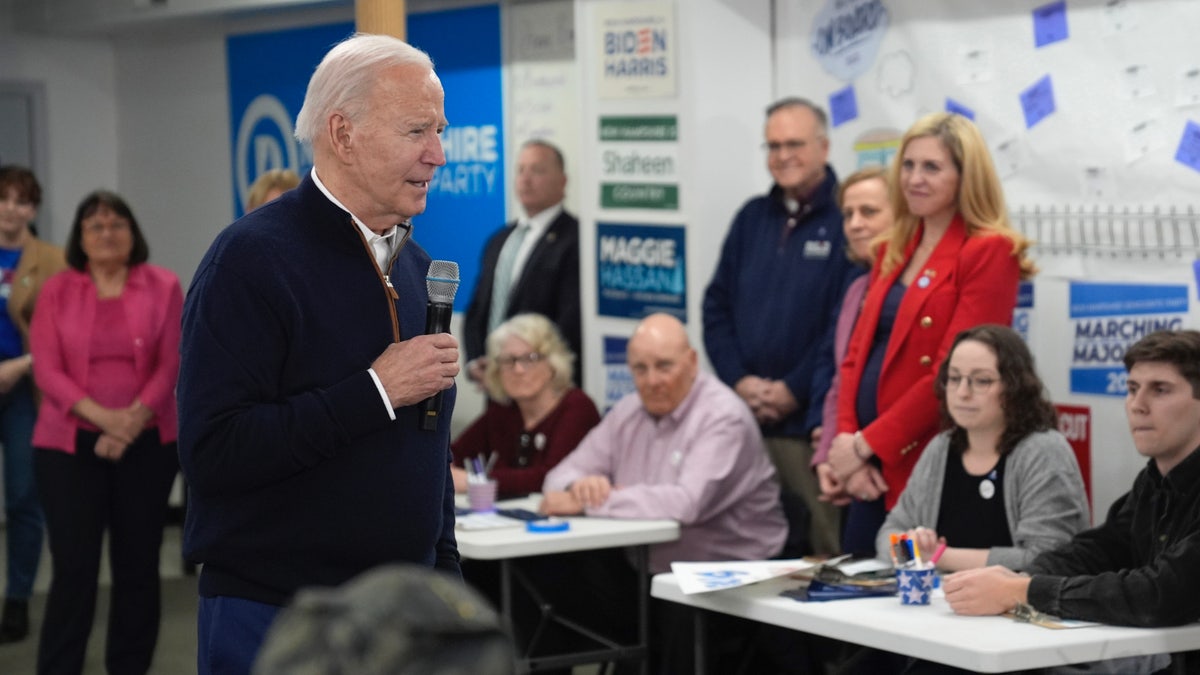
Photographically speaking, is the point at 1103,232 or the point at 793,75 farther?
the point at 793,75

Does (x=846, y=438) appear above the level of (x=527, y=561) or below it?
above

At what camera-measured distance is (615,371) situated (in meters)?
6.09

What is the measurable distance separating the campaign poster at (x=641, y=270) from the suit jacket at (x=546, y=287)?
122 mm

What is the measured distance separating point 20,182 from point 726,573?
3.72 metres

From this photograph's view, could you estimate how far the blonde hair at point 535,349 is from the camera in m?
5.27

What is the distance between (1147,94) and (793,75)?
156 centimetres

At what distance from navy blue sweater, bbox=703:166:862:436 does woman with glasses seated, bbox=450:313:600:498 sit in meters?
0.48

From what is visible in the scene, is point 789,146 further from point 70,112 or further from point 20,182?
point 70,112

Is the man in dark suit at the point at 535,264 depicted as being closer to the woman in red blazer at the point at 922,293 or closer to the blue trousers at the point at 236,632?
the woman in red blazer at the point at 922,293

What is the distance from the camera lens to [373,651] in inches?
37.7

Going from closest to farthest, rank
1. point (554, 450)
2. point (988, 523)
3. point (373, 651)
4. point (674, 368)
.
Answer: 1. point (373, 651)
2. point (988, 523)
3. point (674, 368)
4. point (554, 450)

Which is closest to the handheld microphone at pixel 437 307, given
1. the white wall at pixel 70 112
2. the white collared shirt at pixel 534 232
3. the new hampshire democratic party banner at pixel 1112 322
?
the new hampshire democratic party banner at pixel 1112 322

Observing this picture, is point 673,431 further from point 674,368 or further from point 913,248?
point 913,248


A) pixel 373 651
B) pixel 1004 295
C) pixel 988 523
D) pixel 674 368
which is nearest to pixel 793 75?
pixel 674 368
